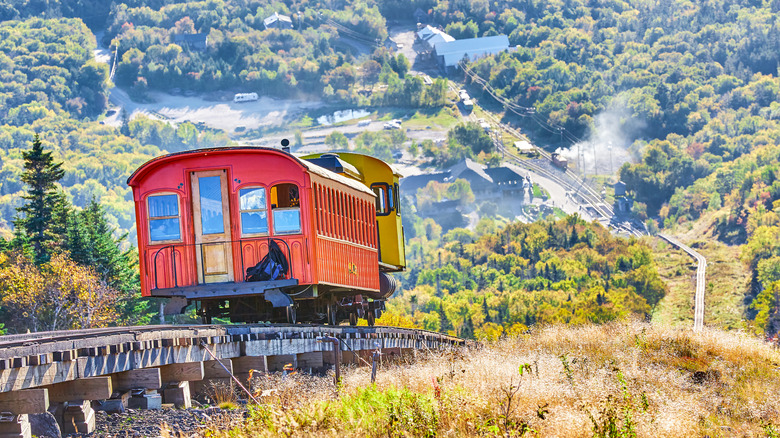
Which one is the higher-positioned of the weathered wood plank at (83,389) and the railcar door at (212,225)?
the railcar door at (212,225)

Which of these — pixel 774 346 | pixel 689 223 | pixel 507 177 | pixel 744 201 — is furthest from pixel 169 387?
pixel 507 177

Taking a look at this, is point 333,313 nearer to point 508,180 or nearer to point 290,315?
point 290,315

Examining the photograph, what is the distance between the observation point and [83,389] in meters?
10.4

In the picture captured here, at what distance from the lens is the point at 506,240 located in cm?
12238

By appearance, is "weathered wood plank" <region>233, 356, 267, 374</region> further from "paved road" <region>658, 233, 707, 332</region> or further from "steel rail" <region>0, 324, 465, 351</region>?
"paved road" <region>658, 233, 707, 332</region>

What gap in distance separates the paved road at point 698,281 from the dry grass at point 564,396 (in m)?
31.9

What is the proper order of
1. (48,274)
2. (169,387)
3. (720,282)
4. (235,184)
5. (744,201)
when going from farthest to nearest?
(744,201)
(720,282)
(48,274)
(235,184)
(169,387)

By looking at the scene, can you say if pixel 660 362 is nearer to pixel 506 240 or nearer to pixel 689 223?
pixel 506 240

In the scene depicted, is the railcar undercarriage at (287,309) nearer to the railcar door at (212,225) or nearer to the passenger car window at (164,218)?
the railcar door at (212,225)

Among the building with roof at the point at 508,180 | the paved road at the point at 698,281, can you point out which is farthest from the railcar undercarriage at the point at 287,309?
the building with roof at the point at 508,180

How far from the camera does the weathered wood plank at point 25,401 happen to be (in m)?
9.40

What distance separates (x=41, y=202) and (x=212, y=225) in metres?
30.1

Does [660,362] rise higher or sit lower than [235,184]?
lower

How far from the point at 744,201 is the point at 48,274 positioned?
362ft
